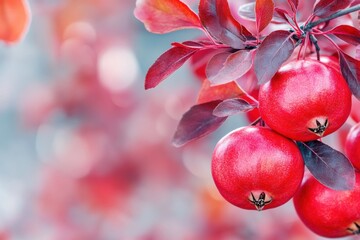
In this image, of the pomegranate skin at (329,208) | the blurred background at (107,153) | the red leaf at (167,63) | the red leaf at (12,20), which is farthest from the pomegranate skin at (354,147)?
the blurred background at (107,153)

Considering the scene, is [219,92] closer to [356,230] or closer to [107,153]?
[356,230]

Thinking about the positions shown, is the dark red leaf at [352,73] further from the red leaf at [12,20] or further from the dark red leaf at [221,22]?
the red leaf at [12,20]

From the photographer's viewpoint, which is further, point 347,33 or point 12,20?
point 12,20

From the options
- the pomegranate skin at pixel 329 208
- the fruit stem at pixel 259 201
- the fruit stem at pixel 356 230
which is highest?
the fruit stem at pixel 259 201

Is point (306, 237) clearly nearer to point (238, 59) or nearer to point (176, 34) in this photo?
point (238, 59)

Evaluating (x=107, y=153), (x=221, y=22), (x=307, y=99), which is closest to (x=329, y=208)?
(x=307, y=99)

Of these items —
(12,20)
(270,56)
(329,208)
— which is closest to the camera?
(270,56)

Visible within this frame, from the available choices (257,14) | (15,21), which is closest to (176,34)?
(15,21)

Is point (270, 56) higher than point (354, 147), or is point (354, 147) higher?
point (270, 56)
